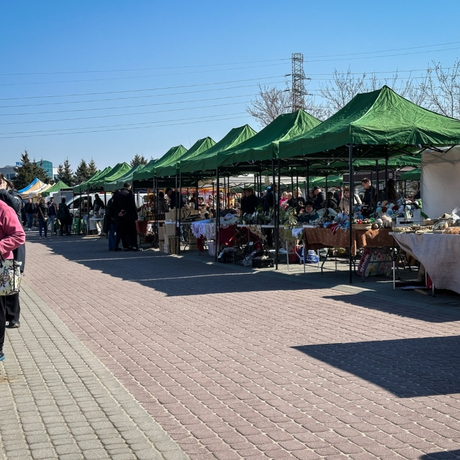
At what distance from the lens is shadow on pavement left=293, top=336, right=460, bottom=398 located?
6.50 metres

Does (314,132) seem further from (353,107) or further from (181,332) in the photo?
(181,332)

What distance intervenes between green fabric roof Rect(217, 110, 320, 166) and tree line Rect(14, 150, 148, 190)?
7764cm

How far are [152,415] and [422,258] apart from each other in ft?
24.1

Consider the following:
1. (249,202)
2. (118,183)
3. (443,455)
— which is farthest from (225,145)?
(443,455)

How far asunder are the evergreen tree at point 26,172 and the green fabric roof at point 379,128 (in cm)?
8630

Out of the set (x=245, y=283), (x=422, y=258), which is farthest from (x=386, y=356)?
(x=245, y=283)

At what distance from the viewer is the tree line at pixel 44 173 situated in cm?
9938

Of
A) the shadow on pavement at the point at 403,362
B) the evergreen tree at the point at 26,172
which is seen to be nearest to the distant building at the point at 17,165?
the evergreen tree at the point at 26,172

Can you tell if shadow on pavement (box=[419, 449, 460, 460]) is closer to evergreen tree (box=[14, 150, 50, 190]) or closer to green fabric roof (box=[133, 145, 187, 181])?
green fabric roof (box=[133, 145, 187, 181])

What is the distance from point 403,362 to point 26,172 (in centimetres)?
9713

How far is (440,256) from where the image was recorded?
11.6 meters

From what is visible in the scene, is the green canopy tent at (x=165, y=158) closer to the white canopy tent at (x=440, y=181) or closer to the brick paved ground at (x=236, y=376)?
the white canopy tent at (x=440, y=181)

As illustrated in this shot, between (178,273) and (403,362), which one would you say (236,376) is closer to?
(403,362)

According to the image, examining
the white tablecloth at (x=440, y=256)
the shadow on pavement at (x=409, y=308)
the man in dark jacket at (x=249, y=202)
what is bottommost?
the shadow on pavement at (x=409, y=308)
